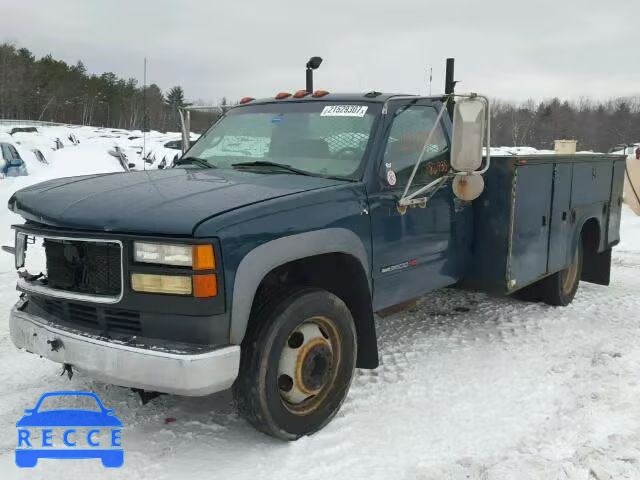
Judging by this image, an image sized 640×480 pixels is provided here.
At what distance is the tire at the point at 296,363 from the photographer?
3.22 meters

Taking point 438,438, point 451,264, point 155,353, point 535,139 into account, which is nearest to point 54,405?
point 155,353

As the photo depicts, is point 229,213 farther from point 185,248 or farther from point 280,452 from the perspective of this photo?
point 280,452

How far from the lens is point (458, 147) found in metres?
4.08

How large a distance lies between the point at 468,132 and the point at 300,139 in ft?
3.74

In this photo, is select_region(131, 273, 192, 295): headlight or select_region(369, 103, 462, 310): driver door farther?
select_region(369, 103, 462, 310): driver door

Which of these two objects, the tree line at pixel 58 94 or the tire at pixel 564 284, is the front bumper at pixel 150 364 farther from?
the tree line at pixel 58 94

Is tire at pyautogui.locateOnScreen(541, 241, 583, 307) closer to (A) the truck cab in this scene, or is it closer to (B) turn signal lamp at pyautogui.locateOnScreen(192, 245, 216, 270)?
(A) the truck cab

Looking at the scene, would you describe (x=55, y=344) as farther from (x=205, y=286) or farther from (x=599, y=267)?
(x=599, y=267)

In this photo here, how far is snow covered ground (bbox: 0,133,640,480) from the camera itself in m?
3.19

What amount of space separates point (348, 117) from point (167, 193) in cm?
148

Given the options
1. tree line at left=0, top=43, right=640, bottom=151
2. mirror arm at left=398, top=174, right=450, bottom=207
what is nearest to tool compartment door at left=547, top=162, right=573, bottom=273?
mirror arm at left=398, top=174, right=450, bottom=207

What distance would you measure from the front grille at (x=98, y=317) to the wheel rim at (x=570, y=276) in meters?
4.86

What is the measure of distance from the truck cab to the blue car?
0.48 meters

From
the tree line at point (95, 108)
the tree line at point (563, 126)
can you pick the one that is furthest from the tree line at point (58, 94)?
the tree line at point (563, 126)
